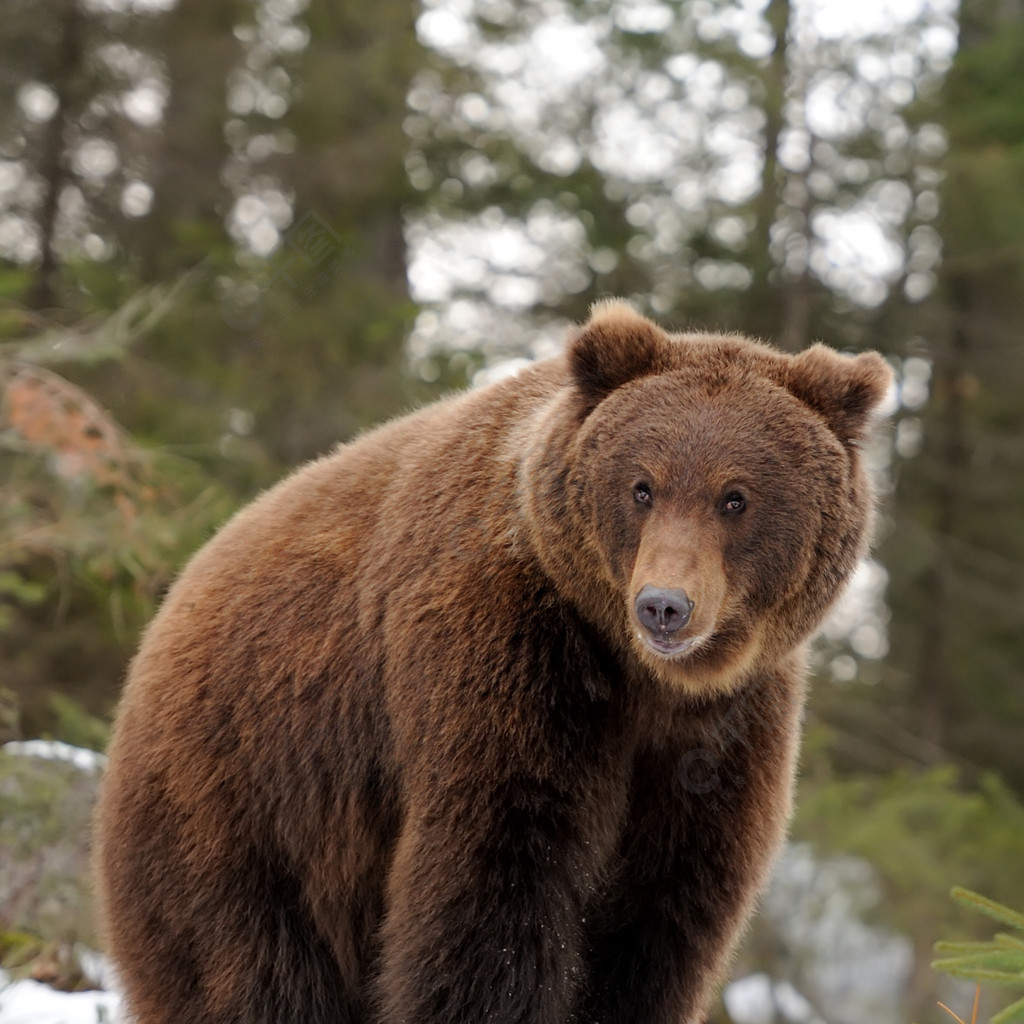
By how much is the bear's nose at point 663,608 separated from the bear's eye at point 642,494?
342 millimetres

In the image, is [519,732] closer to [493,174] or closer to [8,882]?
[8,882]

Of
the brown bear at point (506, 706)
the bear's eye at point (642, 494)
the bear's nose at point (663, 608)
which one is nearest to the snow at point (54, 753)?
the brown bear at point (506, 706)

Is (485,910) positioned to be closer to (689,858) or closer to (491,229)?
(689,858)

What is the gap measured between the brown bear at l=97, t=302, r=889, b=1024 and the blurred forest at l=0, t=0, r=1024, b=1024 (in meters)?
5.15

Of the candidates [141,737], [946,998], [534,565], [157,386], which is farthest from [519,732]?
[946,998]

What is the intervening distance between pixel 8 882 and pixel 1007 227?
12624mm

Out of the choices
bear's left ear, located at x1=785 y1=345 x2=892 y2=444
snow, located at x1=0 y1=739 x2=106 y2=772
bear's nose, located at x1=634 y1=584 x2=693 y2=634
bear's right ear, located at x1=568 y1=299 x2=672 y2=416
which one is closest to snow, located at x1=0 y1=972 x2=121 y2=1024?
snow, located at x1=0 y1=739 x2=106 y2=772

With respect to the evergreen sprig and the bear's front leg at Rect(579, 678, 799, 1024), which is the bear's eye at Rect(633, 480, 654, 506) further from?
the evergreen sprig

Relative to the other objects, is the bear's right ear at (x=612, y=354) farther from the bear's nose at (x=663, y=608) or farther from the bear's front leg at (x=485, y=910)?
the bear's front leg at (x=485, y=910)

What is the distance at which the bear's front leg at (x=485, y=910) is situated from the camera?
3.60m

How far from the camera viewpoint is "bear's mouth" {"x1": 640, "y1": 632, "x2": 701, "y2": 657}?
3.32m

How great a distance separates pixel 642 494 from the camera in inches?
140

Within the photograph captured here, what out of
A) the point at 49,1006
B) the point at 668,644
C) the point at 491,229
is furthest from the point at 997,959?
the point at 491,229

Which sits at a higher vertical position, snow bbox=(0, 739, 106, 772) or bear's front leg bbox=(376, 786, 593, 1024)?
bear's front leg bbox=(376, 786, 593, 1024)
